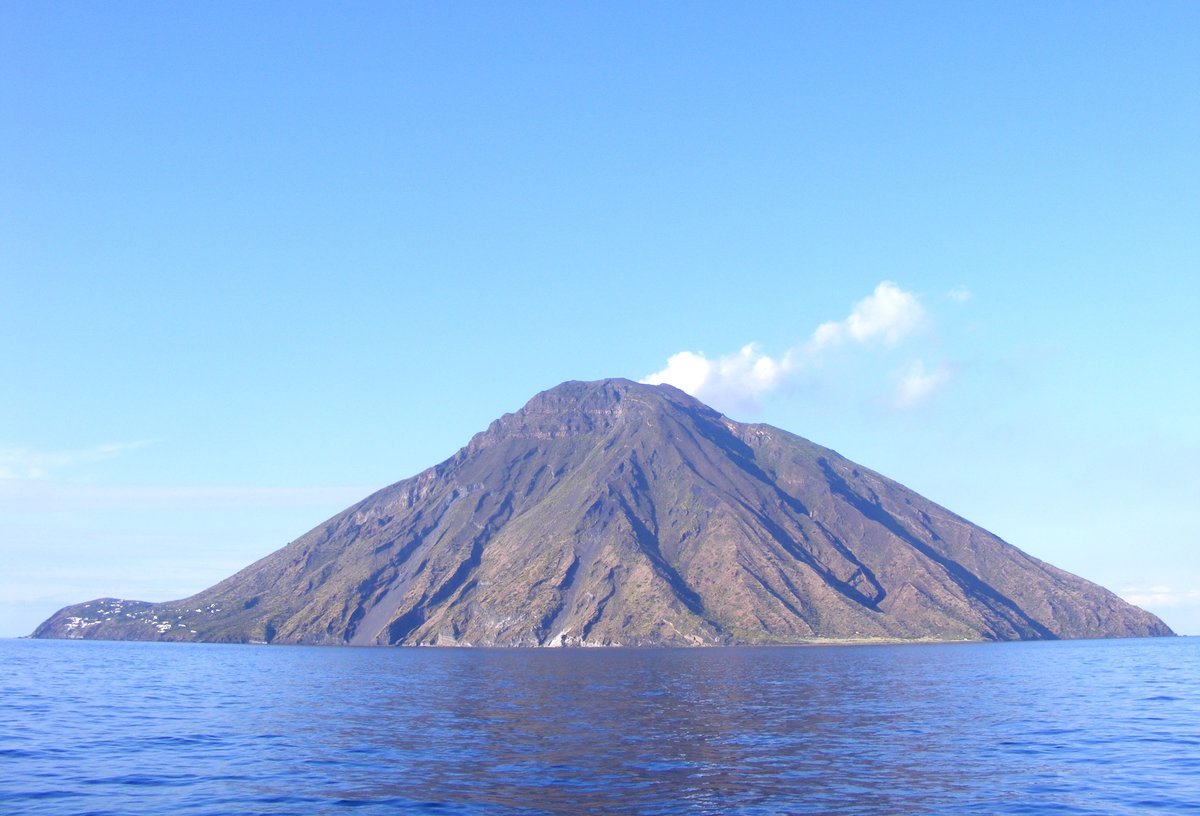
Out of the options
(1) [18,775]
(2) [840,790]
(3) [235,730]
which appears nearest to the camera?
(2) [840,790]

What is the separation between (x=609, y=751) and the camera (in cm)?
7012

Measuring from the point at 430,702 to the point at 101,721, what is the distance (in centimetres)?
3910

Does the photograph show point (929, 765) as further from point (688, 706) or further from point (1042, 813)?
point (688, 706)

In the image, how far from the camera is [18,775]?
60312 millimetres

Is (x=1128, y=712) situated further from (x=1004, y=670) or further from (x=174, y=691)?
(x=174, y=691)

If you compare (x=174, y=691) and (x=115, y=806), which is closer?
(x=115, y=806)

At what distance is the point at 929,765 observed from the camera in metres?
64.2

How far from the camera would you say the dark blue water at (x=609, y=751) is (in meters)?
52.9

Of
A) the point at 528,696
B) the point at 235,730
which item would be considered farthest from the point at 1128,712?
the point at 235,730

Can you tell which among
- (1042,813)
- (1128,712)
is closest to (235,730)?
(1042,813)

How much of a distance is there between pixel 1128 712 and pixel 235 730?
94295 millimetres

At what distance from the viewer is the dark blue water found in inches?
2082

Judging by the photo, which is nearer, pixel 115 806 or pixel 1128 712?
pixel 115 806

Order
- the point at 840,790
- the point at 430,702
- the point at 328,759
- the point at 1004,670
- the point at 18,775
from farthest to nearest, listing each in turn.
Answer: the point at 1004,670
the point at 430,702
the point at 328,759
the point at 18,775
the point at 840,790
